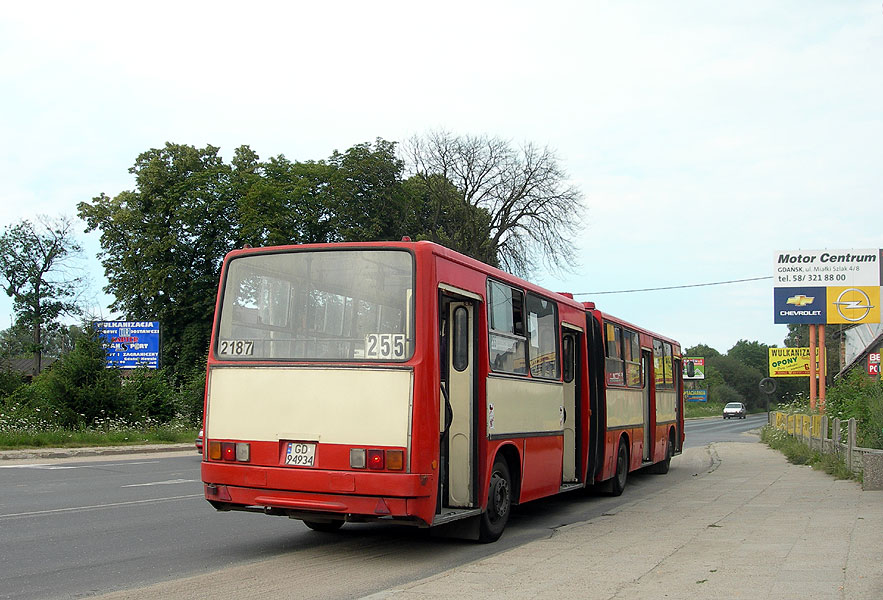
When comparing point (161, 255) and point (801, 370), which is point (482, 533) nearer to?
point (161, 255)

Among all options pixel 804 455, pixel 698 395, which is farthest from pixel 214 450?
pixel 698 395

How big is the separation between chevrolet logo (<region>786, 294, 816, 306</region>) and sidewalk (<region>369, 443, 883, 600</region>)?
2987cm

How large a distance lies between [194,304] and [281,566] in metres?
42.5

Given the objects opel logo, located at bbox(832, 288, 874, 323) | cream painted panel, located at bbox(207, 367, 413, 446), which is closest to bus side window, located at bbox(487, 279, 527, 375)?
cream painted panel, located at bbox(207, 367, 413, 446)

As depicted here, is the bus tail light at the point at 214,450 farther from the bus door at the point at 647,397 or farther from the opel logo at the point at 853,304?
the opel logo at the point at 853,304

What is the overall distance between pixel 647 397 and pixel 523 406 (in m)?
8.00

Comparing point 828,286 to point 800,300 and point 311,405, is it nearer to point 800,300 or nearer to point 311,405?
point 800,300

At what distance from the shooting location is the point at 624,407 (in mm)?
15859

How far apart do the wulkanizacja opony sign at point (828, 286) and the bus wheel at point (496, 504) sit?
35602 millimetres

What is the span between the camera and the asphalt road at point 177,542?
798cm

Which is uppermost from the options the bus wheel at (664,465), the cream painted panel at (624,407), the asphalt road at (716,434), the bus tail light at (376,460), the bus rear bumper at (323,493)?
the cream painted panel at (624,407)

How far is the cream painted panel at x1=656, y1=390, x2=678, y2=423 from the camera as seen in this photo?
749 inches

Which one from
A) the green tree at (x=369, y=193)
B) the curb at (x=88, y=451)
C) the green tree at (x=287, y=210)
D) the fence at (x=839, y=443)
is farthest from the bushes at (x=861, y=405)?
the green tree at (x=287, y=210)

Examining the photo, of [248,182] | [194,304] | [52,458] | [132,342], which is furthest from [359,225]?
[52,458]
